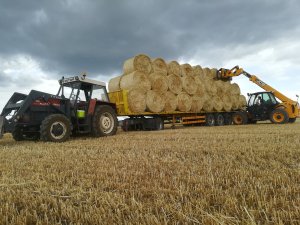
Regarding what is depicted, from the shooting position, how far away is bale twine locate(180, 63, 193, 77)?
15.3 m

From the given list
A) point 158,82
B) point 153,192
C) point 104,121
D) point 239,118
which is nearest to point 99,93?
point 104,121

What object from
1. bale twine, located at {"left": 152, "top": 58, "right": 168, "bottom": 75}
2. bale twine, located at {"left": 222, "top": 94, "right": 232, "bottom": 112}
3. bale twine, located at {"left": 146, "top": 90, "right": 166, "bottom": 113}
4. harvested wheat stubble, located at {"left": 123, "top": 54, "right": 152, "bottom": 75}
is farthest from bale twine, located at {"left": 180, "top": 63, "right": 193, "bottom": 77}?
bale twine, located at {"left": 222, "top": 94, "right": 232, "bottom": 112}

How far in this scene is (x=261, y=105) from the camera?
1770 cm

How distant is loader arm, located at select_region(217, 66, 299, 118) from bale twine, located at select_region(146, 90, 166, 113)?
6.82 metres

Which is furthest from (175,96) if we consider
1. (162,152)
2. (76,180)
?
(76,180)

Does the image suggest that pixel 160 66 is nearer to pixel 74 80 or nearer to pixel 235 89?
pixel 74 80

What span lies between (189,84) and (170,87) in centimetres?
175

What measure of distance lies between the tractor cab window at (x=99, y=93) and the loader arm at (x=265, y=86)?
10.5 m

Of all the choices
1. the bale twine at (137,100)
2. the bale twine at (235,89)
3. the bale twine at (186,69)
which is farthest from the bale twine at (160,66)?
the bale twine at (235,89)

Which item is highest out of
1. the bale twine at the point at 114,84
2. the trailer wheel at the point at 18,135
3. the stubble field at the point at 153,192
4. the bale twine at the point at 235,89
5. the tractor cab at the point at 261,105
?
the bale twine at the point at 235,89

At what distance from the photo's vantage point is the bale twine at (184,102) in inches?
577

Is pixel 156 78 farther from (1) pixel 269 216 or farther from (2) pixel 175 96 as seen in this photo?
(1) pixel 269 216

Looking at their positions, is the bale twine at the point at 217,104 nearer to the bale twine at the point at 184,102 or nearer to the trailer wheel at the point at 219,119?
the trailer wheel at the point at 219,119

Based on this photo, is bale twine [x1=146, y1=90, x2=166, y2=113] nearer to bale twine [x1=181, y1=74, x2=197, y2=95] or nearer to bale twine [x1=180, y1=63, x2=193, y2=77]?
bale twine [x1=181, y1=74, x2=197, y2=95]
